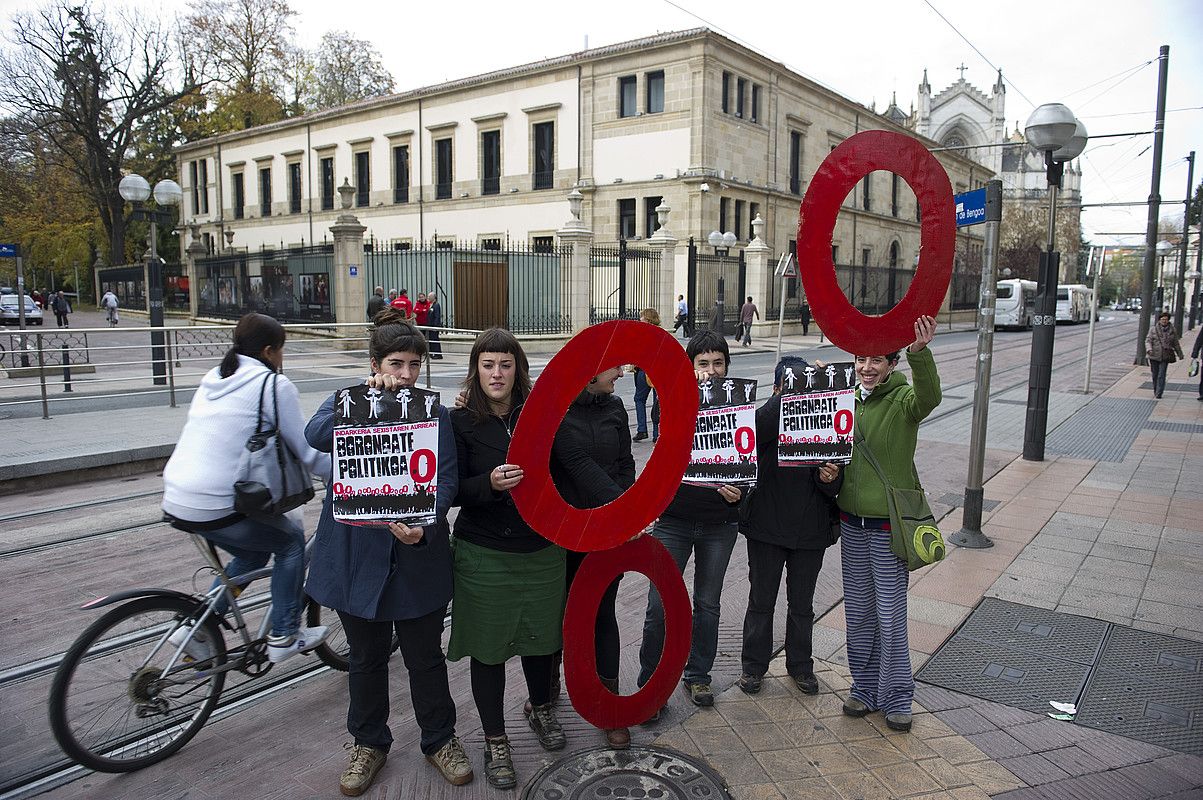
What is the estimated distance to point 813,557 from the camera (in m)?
4.07

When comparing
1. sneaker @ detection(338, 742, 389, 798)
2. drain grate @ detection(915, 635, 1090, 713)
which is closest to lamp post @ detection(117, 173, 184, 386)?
sneaker @ detection(338, 742, 389, 798)

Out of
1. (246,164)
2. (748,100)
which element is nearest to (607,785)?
(748,100)

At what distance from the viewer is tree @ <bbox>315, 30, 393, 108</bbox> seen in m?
56.0

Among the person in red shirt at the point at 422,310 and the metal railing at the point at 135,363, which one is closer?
the metal railing at the point at 135,363

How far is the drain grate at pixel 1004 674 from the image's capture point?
4156 millimetres

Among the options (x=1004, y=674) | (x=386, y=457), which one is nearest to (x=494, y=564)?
(x=386, y=457)

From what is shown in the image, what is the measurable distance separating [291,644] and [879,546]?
3025mm

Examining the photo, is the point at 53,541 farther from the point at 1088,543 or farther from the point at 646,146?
the point at 646,146

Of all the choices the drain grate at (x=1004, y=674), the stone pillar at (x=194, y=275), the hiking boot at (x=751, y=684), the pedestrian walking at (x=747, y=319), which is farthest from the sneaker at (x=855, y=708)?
the stone pillar at (x=194, y=275)

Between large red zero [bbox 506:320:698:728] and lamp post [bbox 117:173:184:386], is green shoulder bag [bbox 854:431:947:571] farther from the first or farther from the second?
lamp post [bbox 117:173:184:386]

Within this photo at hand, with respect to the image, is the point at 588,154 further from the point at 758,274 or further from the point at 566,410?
the point at 566,410

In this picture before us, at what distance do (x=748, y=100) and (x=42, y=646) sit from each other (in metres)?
35.2

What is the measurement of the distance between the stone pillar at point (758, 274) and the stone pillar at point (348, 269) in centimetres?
1571

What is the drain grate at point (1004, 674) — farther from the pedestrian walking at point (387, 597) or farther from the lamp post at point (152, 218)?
the lamp post at point (152, 218)
